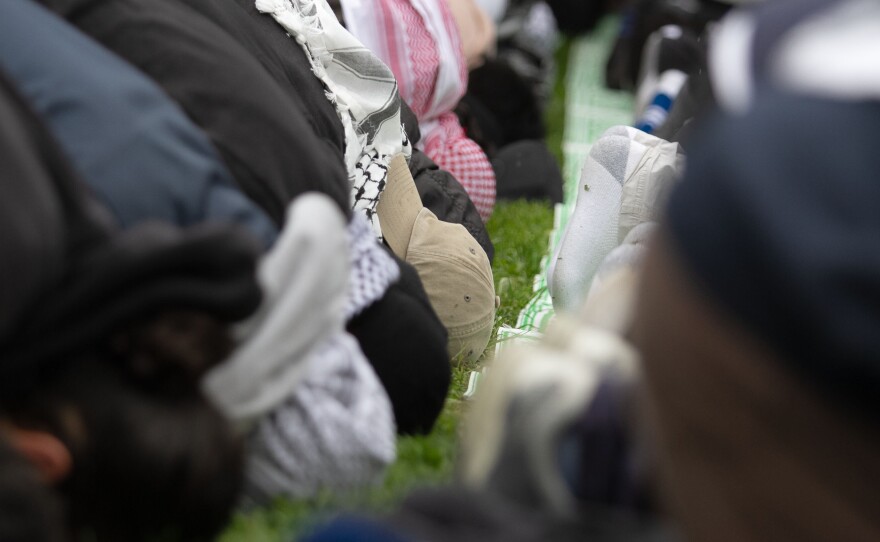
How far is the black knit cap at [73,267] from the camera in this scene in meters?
0.88

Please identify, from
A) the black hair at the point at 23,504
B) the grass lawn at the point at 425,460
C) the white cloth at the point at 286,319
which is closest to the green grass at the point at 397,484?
the grass lawn at the point at 425,460

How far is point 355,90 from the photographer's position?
1.78 m

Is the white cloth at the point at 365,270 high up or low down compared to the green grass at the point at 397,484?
up

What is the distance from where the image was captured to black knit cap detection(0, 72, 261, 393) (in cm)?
88

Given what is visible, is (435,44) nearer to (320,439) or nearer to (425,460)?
(425,460)

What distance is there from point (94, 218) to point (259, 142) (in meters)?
0.29

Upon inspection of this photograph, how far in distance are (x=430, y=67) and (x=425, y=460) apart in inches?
45.0

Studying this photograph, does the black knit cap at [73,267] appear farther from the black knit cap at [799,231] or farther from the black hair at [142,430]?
the black knit cap at [799,231]

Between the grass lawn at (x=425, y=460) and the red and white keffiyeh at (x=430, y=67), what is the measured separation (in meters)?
0.14

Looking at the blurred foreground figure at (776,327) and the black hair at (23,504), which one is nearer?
the blurred foreground figure at (776,327)

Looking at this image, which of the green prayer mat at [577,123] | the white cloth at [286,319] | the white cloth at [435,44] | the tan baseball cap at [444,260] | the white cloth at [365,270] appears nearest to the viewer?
the white cloth at [286,319]

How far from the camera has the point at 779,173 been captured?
75cm

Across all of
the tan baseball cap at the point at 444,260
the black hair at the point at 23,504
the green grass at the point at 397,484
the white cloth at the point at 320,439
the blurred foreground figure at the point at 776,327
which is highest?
the blurred foreground figure at the point at 776,327

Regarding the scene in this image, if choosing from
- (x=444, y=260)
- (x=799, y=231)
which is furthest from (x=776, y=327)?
(x=444, y=260)
